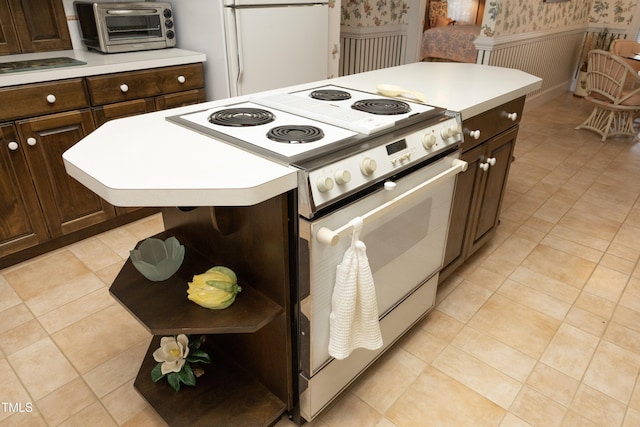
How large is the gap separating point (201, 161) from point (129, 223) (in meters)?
1.83

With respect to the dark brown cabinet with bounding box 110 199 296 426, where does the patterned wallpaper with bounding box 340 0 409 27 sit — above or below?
above

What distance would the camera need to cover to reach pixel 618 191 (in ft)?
10.7

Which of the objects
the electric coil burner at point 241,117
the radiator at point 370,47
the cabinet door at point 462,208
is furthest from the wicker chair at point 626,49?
the electric coil burner at point 241,117

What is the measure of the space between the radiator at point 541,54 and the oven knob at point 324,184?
3633mm

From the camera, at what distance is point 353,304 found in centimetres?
121

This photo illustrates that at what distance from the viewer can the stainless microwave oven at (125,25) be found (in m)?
2.47

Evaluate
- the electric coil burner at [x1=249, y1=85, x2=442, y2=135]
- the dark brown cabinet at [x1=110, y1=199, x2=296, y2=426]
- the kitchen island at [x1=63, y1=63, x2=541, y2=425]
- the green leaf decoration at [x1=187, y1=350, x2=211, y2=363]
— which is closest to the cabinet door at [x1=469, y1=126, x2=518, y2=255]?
the kitchen island at [x1=63, y1=63, x2=541, y2=425]

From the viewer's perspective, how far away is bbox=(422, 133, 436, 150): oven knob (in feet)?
4.68

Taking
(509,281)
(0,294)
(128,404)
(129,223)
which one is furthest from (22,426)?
(509,281)

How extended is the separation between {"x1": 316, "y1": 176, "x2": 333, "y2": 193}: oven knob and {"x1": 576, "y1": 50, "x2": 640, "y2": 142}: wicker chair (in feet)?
12.3

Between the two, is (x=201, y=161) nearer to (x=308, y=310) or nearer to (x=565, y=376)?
(x=308, y=310)

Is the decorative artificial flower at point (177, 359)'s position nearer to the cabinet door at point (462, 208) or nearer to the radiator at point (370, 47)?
the cabinet door at point (462, 208)

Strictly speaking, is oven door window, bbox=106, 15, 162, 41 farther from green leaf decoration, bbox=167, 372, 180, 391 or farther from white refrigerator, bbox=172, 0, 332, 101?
green leaf decoration, bbox=167, 372, 180, 391

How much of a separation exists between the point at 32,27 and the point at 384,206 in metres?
2.35
